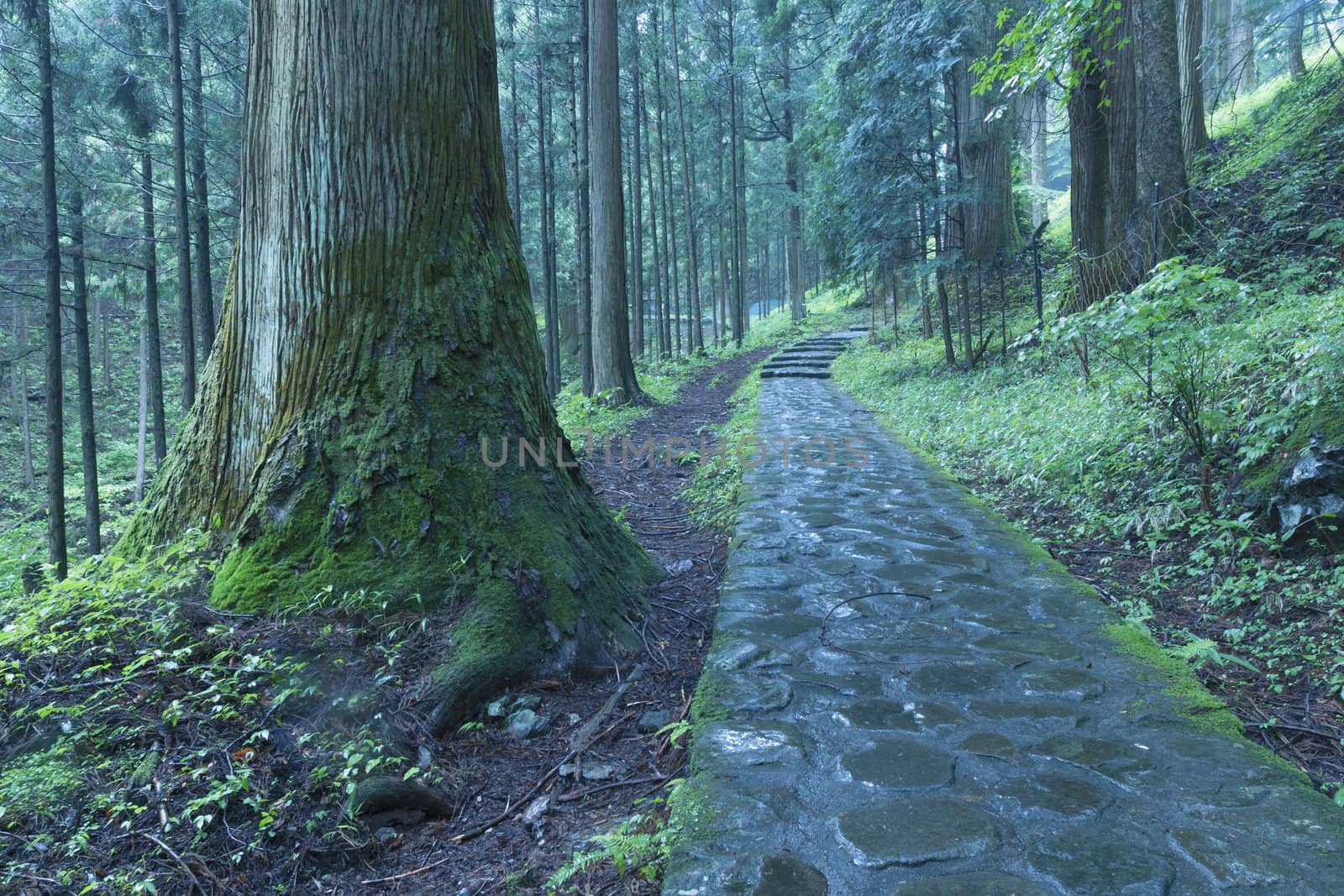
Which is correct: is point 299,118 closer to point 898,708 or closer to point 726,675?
point 726,675

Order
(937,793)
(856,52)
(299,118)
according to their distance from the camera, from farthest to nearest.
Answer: (856,52), (299,118), (937,793)

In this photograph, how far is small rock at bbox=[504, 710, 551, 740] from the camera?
2720 millimetres

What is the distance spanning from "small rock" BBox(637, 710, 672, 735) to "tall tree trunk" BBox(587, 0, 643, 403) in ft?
31.7

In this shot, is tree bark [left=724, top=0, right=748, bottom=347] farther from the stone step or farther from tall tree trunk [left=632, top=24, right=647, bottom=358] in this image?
the stone step

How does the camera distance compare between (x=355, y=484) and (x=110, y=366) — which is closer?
(x=355, y=484)

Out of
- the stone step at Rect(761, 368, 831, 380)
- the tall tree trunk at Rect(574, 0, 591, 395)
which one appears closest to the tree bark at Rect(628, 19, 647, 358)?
the tall tree trunk at Rect(574, 0, 591, 395)

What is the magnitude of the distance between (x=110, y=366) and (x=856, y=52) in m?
37.9

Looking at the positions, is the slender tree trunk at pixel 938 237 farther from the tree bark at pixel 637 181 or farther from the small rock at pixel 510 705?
the small rock at pixel 510 705

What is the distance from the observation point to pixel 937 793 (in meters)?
2.28

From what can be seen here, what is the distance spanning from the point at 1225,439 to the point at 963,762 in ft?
11.7

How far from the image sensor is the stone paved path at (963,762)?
1.92 m

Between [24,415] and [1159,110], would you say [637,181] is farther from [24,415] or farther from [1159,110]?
[24,415]

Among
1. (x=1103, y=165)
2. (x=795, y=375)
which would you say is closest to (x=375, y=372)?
(x=1103, y=165)

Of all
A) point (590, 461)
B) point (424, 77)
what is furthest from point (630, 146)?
point (424, 77)
